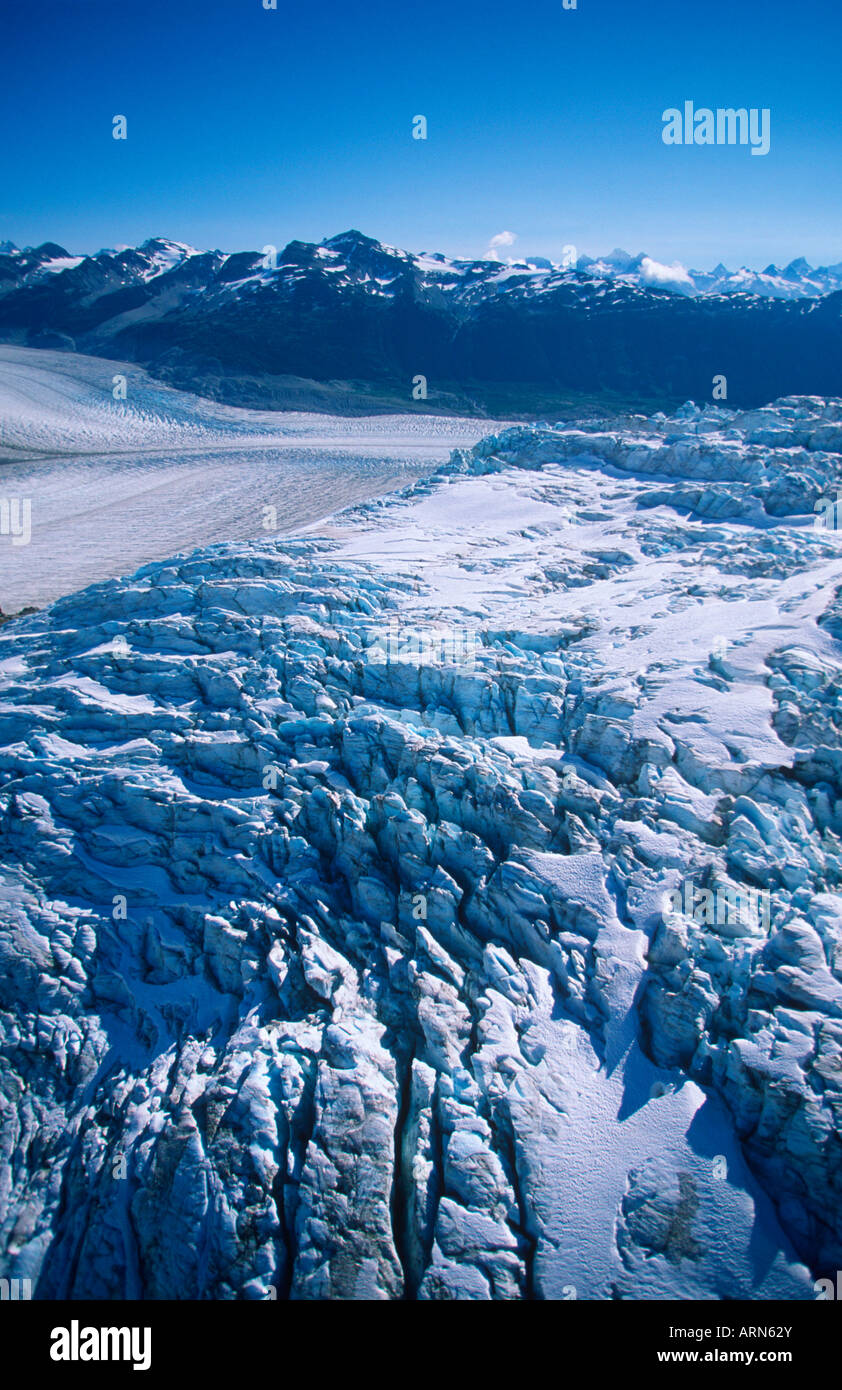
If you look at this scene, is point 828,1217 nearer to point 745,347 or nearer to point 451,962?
point 451,962

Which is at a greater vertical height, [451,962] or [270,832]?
[270,832]

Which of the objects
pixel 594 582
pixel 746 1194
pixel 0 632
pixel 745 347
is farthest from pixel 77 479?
pixel 745 347

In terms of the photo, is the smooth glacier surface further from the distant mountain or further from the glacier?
the glacier

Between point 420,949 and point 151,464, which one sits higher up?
point 151,464

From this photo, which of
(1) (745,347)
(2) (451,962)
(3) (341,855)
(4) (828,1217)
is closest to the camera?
(4) (828,1217)

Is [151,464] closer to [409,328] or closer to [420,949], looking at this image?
[420,949]

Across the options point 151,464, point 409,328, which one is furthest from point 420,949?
point 409,328

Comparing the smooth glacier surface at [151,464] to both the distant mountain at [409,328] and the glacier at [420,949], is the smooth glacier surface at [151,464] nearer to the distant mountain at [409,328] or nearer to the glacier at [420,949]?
the distant mountain at [409,328]
